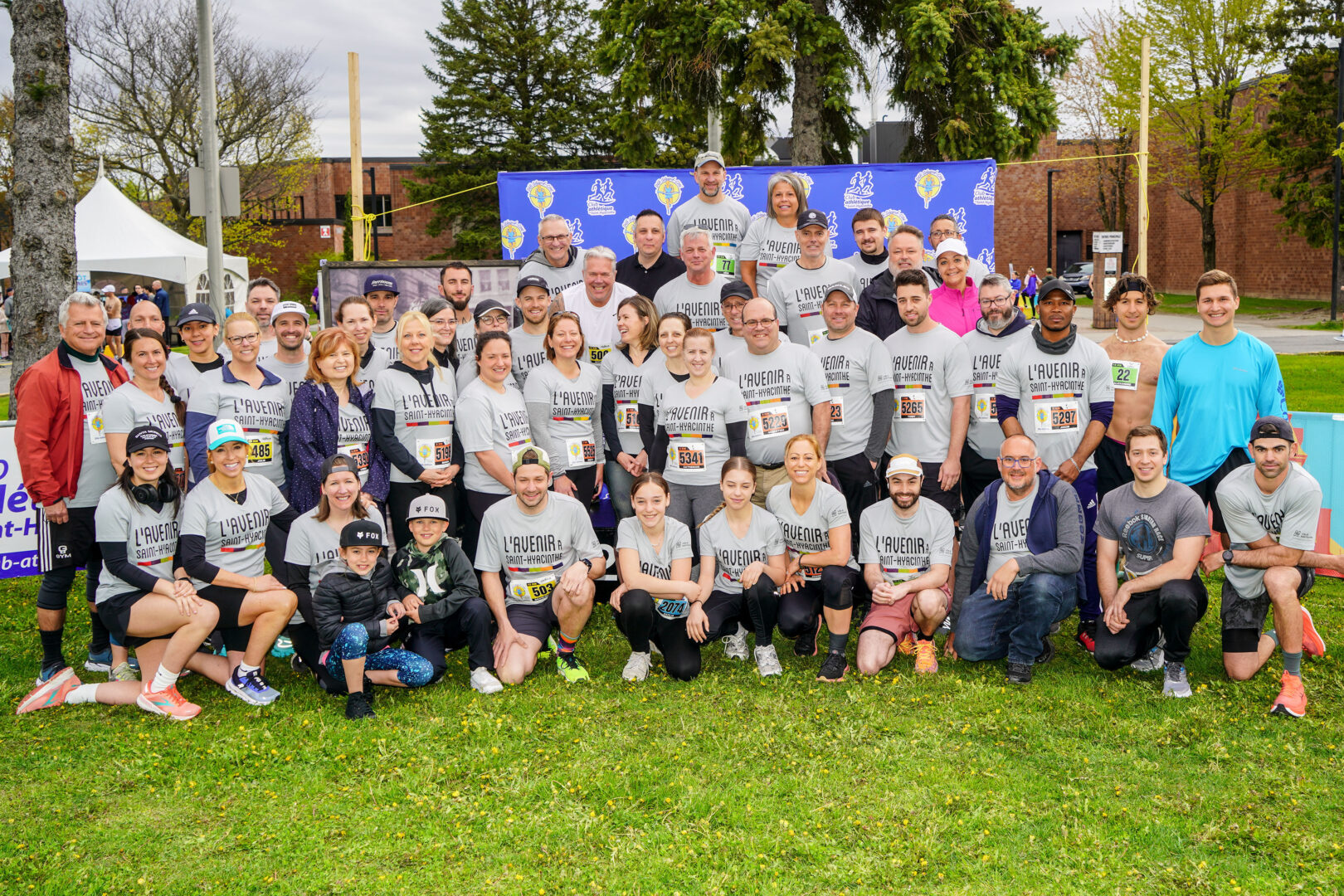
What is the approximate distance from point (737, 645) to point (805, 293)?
2.33m

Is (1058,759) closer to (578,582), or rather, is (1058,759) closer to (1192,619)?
(1192,619)

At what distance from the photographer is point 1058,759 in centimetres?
A: 443

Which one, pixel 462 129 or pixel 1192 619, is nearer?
pixel 1192 619

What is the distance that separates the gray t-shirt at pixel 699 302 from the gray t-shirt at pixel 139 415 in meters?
3.03

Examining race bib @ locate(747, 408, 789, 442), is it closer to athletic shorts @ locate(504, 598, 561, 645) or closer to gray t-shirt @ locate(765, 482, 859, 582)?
gray t-shirt @ locate(765, 482, 859, 582)

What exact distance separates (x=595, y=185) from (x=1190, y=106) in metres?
30.3

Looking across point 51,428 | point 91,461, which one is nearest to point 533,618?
point 91,461

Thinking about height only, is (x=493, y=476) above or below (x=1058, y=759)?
above

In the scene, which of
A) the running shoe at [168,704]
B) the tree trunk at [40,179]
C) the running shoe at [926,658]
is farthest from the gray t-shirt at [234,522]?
the running shoe at [926,658]

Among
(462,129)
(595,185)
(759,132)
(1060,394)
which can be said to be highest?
(462,129)

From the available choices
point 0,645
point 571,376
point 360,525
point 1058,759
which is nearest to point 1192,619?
point 1058,759

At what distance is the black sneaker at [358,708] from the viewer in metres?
5.03

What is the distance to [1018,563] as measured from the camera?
5434 millimetres

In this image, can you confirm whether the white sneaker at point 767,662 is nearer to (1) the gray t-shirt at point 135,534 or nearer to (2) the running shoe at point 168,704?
(2) the running shoe at point 168,704
